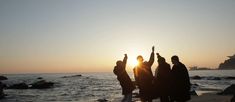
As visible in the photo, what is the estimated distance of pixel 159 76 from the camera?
1233 cm

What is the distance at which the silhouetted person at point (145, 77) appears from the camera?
12.5 m

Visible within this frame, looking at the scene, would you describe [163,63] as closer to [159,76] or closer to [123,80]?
[159,76]

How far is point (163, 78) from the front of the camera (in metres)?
12.2

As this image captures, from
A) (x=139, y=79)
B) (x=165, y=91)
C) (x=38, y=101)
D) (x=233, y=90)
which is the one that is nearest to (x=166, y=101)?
(x=165, y=91)

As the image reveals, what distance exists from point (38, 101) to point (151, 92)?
2626cm

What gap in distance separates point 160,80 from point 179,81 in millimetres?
836

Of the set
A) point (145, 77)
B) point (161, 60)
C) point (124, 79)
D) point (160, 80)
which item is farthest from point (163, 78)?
point (124, 79)

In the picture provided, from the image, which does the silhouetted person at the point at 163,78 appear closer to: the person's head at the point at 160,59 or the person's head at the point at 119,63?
the person's head at the point at 160,59

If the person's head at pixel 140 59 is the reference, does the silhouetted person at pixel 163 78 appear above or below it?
below

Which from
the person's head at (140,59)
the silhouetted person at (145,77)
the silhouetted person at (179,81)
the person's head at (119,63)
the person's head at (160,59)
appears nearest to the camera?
the silhouetted person at (179,81)

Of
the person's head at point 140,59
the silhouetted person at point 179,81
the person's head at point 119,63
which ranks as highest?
the person's head at point 140,59

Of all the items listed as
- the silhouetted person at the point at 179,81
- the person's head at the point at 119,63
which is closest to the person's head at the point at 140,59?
the person's head at the point at 119,63

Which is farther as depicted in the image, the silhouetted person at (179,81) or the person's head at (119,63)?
the person's head at (119,63)

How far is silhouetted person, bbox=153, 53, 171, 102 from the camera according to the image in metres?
12.1
